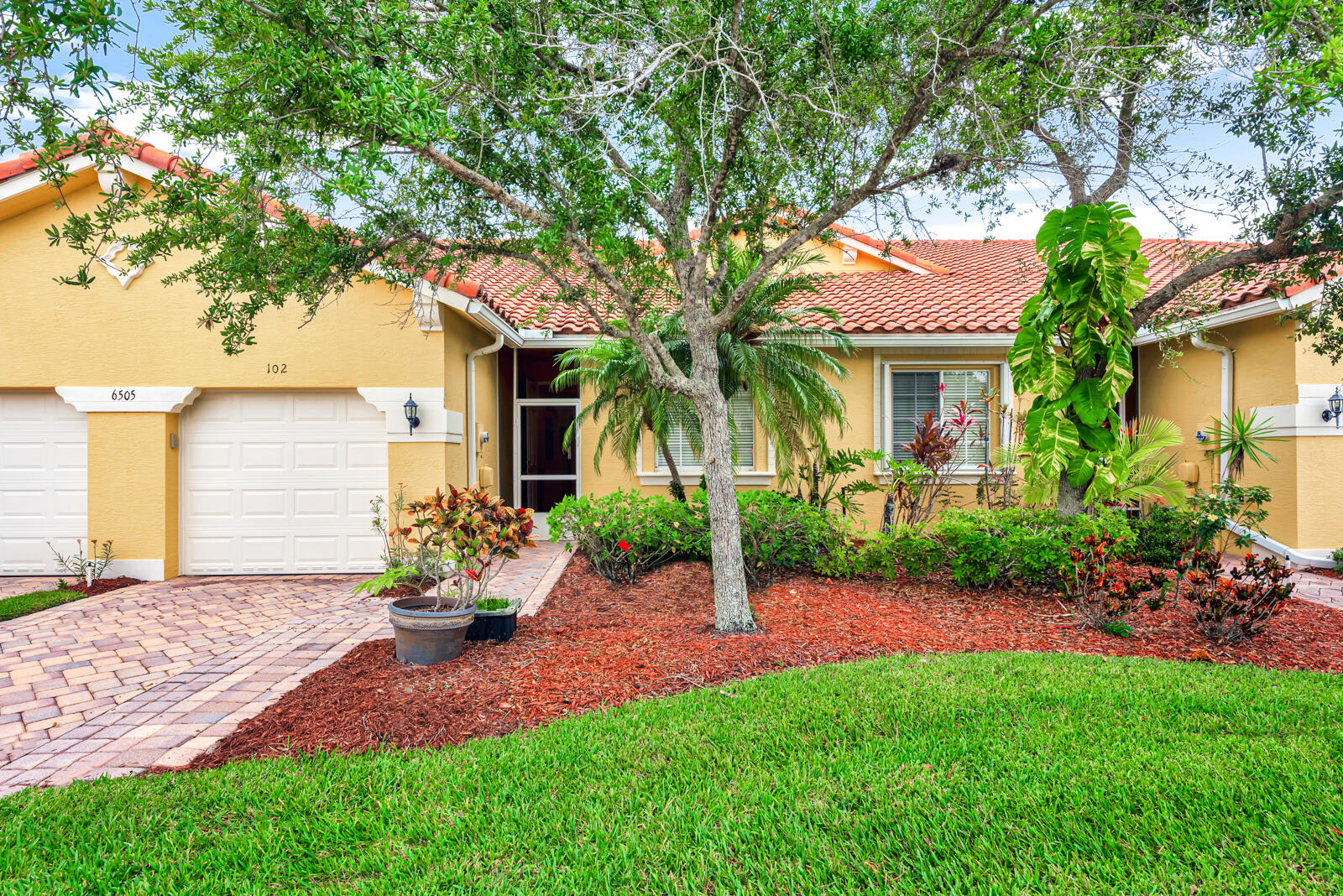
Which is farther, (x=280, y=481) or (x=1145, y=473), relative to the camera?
(x=280, y=481)

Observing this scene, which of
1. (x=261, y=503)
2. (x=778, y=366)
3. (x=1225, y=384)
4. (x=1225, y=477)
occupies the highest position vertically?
(x=778, y=366)

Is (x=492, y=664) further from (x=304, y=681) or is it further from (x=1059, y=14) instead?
(x=1059, y=14)

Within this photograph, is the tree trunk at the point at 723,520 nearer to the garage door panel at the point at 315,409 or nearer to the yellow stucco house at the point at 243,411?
the yellow stucco house at the point at 243,411

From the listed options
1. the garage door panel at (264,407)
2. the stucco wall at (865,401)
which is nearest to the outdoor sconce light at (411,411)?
the garage door panel at (264,407)

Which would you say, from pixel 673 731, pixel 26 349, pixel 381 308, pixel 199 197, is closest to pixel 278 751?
pixel 673 731

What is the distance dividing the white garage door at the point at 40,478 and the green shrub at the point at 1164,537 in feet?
42.4

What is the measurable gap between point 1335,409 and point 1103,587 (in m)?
6.12

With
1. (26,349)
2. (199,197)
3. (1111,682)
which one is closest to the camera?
(1111,682)

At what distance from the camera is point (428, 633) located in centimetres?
499

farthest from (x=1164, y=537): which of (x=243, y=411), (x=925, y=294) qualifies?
(x=243, y=411)

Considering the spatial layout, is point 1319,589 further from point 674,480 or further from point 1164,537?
point 674,480

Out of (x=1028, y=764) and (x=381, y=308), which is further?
(x=381, y=308)

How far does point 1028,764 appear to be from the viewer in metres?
3.23

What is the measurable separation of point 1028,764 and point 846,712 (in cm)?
95
